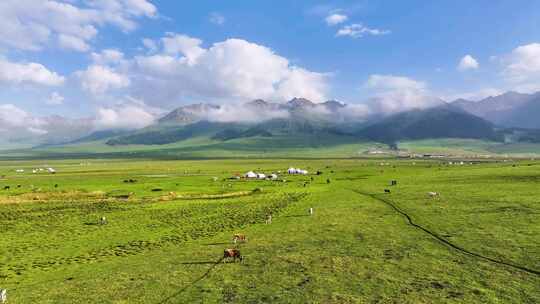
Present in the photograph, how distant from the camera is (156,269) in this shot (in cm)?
3269

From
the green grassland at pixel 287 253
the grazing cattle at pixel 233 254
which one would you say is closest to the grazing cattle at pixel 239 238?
the green grassland at pixel 287 253

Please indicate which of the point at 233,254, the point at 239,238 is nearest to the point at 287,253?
the point at 233,254

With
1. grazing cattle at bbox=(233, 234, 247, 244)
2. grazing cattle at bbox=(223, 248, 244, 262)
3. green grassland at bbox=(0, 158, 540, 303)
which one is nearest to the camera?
green grassland at bbox=(0, 158, 540, 303)

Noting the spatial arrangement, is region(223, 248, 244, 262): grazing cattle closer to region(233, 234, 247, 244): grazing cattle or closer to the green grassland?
the green grassland

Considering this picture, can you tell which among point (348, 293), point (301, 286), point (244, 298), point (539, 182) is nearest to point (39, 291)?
point (244, 298)

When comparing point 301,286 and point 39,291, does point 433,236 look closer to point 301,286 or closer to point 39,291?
point 301,286

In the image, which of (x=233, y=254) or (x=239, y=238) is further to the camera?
(x=239, y=238)

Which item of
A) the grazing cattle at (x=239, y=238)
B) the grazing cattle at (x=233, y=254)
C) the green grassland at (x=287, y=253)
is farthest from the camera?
the grazing cattle at (x=239, y=238)

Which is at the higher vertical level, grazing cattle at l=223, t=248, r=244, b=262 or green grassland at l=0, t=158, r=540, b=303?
grazing cattle at l=223, t=248, r=244, b=262

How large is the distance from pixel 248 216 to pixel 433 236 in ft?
98.2

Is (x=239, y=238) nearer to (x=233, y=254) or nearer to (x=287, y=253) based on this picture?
(x=233, y=254)

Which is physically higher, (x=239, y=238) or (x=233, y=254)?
(x=233, y=254)

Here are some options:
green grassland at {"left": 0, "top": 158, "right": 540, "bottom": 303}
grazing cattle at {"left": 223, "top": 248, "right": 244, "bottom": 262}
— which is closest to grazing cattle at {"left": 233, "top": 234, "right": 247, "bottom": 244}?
green grassland at {"left": 0, "top": 158, "right": 540, "bottom": 303}

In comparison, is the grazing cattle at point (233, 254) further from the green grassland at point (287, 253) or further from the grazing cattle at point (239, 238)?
the grazing cattle at point (239, 238)
